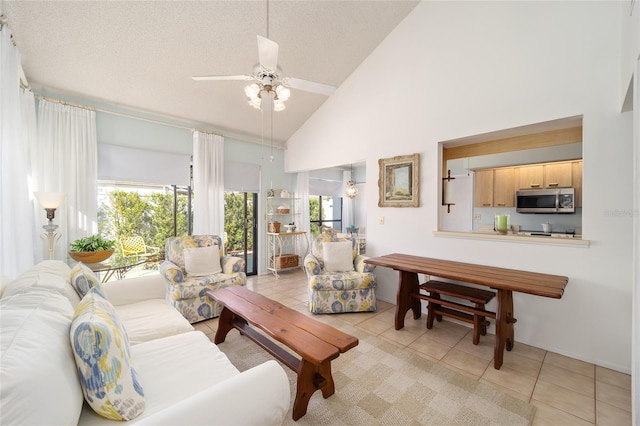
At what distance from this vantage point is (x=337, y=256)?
3.64 meters

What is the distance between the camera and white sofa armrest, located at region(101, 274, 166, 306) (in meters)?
2.30

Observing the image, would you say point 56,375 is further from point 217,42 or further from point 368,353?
point 217,42

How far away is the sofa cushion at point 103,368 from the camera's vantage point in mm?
961

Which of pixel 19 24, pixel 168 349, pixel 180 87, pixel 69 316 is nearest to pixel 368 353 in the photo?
pixel 168 349

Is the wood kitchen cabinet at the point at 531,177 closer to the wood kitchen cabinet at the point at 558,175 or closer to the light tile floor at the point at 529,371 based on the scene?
the wood kitchen cabinet at the point at 558,175

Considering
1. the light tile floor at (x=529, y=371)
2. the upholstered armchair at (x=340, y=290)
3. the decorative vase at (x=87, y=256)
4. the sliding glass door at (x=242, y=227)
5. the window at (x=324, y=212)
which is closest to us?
the light tile floor at (x=529, y=371)

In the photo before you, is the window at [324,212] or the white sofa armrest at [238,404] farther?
the window at [324,212]

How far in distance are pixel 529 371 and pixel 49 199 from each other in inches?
192

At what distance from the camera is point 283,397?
114 centimetres

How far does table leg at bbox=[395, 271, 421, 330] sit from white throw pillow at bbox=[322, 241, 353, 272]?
87 cm

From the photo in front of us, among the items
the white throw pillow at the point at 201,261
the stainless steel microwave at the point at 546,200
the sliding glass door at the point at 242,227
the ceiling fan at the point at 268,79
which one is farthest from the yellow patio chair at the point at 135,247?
the stainless steel microwave at the point at 546,200

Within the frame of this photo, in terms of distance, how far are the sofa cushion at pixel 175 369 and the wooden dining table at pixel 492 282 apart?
6.44ft

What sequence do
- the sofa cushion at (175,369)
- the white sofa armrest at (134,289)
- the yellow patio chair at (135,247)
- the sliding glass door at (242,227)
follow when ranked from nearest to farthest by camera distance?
the sofa cushion at (175,369)
the white sofa armrest at (134,289)
the yellow patio chair at (135,247)
the sliding glass door at (242,227)

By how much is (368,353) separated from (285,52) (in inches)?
144
